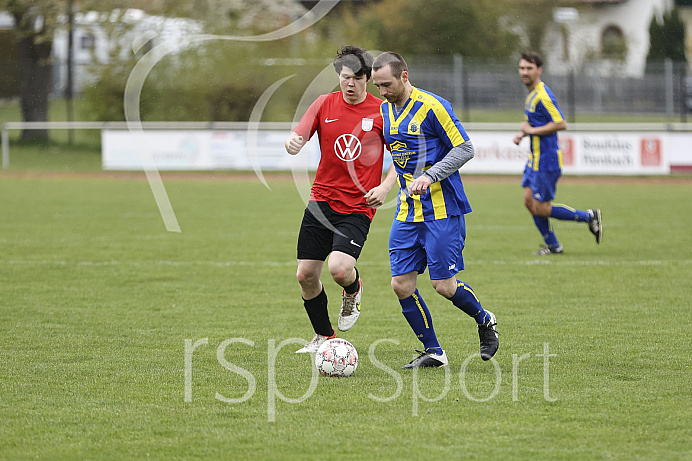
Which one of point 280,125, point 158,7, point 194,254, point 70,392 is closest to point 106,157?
point 280,125

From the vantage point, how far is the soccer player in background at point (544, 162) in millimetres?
11000

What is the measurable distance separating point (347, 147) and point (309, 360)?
1.53 m

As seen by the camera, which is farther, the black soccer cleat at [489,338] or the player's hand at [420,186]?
the black soccer cleat at [489,338]

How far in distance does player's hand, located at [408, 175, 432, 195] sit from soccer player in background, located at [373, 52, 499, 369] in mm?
54

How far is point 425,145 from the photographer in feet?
18.7

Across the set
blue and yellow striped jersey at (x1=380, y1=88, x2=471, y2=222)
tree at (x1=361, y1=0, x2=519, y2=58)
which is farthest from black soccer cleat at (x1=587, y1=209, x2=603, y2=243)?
tree at (x1=361, y1=0, x2=519, y2=58)

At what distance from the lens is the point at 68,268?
34.2 ft

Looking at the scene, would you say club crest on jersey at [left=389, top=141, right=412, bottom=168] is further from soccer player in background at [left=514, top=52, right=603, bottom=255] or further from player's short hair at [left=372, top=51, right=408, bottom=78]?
soccer player in background at [left=514, top=52, right=603, bottom=255]

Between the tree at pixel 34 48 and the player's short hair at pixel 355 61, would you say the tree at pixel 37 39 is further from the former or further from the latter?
the player's short hair at pixel 355 61

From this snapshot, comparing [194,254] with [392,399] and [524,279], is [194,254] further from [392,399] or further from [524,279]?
[392,399]

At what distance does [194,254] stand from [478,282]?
13.6 ft

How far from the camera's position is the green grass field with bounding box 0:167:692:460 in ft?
14.1

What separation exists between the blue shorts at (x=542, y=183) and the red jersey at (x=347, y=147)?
17.2ft

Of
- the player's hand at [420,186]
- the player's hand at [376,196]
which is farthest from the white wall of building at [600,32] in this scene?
the player's hand at [420,186]
